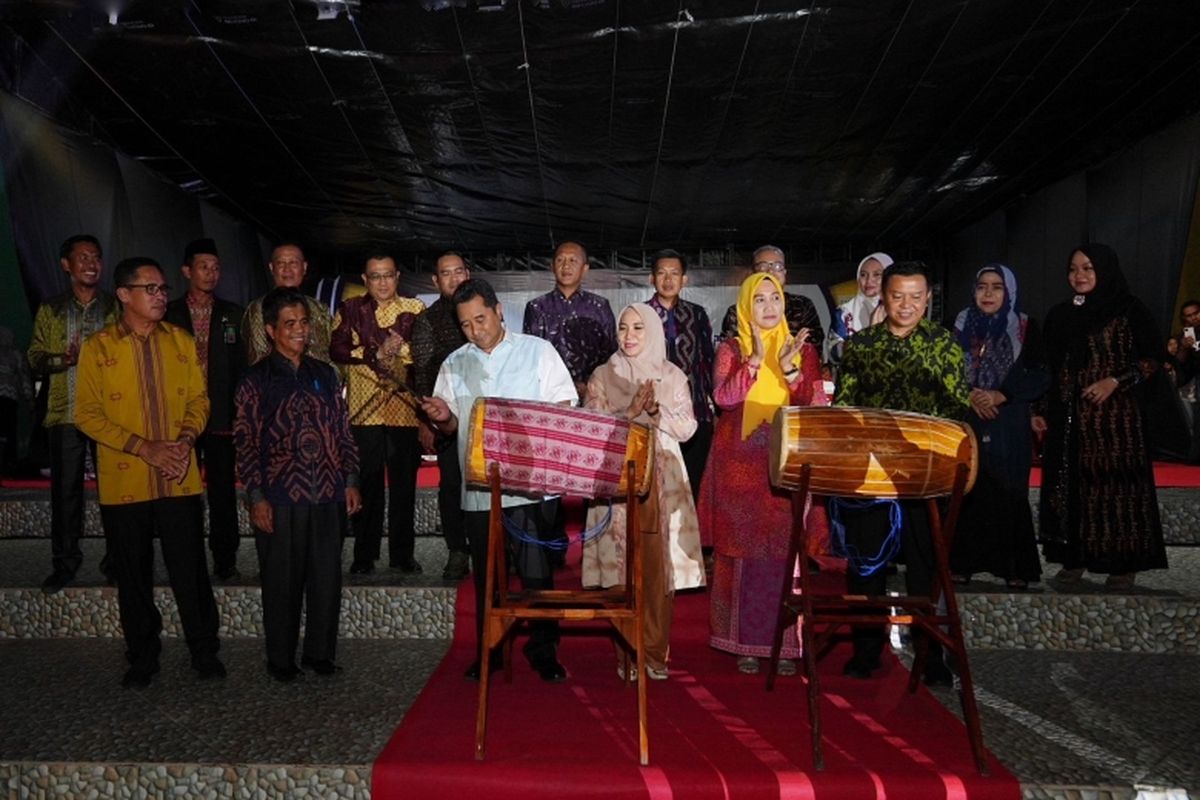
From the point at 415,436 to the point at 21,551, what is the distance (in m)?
2.21

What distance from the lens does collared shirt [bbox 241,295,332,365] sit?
12.9 feet

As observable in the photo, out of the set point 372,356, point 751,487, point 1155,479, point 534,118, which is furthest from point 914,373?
point 534,118

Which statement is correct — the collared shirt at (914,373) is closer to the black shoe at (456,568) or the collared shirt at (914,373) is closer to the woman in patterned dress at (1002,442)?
the woman in patterned dress at (1002,442)

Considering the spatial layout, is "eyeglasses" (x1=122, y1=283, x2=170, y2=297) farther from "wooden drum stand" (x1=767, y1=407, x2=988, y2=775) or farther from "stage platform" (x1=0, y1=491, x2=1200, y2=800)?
"wooden drum stand" (x1=767, y1=407, x2=988, y2=775)

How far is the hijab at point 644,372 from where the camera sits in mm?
3271

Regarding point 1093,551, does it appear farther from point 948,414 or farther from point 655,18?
point 655,18

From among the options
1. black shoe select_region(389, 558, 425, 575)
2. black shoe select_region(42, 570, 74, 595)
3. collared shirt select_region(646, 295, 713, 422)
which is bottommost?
black shoe select_region(42, 570, 74, 595)

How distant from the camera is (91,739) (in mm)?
2645

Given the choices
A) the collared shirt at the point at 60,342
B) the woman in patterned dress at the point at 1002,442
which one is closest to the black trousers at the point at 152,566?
the collared shirt at the point at 60,342

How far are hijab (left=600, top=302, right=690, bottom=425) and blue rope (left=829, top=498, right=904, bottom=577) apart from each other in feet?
2.27

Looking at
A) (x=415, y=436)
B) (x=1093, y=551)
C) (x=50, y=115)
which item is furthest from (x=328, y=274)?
(x=1093, y=551)

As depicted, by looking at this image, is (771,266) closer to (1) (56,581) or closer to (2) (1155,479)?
(2) (1155,479)

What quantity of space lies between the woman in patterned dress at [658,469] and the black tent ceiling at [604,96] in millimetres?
2315

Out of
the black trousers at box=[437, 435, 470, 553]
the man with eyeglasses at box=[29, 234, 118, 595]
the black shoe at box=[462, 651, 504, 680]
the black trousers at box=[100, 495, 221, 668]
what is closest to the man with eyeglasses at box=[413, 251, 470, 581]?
the black trousers at box=[437, 435, 470, 553]
